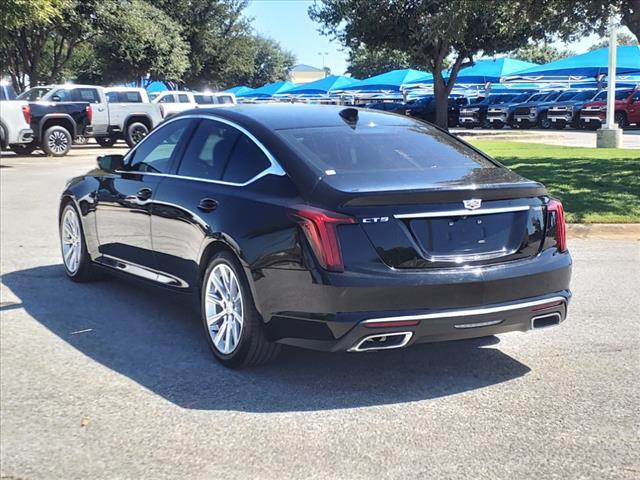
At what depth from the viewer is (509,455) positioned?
3.67 metres

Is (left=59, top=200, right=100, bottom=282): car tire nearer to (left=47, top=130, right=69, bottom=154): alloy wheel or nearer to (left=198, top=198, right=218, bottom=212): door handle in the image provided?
(left=198, top=198, right=218, bottom=212): door handle

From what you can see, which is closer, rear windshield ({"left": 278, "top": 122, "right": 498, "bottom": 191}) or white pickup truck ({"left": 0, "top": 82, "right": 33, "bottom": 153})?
rear windshield ({"left": 278, "top": 122, "right": 498, "bottom": 191})

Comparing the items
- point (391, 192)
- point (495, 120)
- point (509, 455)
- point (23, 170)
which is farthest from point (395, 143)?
point (495, 120)

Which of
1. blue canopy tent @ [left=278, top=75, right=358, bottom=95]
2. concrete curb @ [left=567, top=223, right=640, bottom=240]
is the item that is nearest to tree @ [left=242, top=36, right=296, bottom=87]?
blue canopy tent @ [left=278, top=75, right=358, bottom=95]

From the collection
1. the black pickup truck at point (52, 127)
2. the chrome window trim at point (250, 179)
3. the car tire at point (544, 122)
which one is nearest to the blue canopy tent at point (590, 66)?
the car tire at point (544, 122)

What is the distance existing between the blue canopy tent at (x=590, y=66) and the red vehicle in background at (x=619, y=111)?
5609mm

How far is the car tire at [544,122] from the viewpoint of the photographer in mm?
36734

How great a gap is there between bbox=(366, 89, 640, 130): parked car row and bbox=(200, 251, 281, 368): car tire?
3148 cm

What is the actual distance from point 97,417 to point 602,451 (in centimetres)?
257

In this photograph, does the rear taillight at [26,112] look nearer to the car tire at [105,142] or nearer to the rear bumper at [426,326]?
the car tire at [105,142]

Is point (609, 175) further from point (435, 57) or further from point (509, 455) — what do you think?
point (435, 57)

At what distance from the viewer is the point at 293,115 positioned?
18.1 feet

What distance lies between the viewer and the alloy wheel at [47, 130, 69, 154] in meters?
23.0

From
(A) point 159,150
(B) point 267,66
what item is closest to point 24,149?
(A) point 159,150
